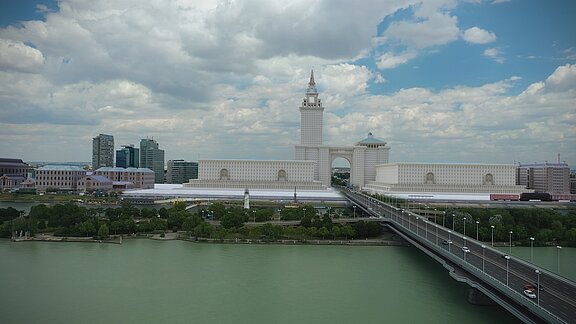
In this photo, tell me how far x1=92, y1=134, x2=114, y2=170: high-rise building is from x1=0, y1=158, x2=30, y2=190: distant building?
1678 centimetres

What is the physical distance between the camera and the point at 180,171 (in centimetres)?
6619

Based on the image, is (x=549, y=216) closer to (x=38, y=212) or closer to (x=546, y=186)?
(x=38, y=212)

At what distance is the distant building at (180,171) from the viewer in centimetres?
6569

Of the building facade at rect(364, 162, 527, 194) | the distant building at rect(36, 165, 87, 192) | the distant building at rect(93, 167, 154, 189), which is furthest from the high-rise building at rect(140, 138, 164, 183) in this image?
the building facade at rect(364, 162, 527, 194)

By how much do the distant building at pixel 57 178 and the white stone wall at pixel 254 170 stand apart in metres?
10.3

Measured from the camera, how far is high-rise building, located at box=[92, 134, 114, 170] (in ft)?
214

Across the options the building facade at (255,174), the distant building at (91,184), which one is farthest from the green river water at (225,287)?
the building facade at (255,174)

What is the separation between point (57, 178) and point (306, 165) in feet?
66.9

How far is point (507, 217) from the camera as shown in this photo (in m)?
20.0

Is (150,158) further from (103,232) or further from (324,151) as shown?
(103,232)

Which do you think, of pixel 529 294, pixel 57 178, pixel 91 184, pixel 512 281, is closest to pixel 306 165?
pixel 91 184

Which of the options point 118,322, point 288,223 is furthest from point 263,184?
point 118,322

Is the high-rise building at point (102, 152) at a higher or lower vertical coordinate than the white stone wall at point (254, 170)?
higher

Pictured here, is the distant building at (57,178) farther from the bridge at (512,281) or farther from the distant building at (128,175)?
the bridge at (512,281)
